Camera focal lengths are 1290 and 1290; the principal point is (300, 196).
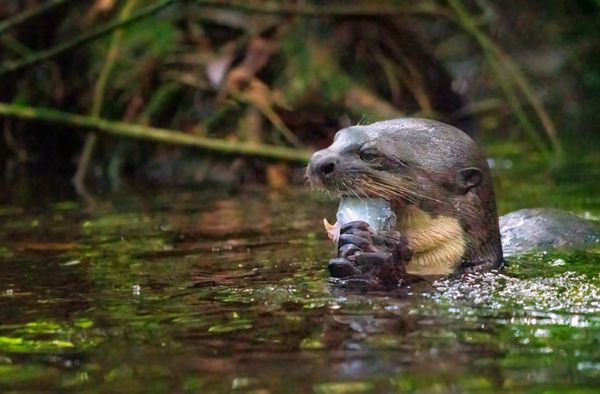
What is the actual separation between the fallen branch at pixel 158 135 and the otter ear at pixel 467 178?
11.4ft

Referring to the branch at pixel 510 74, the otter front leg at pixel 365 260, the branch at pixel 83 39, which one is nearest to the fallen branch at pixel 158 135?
the branch at pixel 83 39

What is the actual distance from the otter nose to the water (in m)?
0.32

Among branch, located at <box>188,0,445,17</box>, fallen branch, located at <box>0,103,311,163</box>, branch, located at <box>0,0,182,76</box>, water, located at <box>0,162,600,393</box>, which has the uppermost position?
branch, located at <box>188,0,445,17</box>

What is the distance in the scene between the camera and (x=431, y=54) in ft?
29.6

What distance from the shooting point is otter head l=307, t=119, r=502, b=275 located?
3.87 m

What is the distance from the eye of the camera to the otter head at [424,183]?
3865 millimetres

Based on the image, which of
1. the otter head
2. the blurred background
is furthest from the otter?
the blurred background

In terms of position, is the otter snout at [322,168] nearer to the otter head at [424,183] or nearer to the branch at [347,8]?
the otter head at [424,183]

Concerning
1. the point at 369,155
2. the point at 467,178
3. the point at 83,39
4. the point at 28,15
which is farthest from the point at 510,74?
the point at 369,155

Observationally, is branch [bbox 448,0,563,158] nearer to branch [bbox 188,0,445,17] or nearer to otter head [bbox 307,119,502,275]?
branch [bbox 188,0,445,17]

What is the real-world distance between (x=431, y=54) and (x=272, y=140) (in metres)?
1.61

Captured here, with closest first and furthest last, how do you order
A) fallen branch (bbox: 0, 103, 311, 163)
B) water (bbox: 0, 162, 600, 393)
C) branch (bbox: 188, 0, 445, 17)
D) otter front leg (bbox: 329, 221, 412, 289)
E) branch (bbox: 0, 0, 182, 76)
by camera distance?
1. water (bbox: 0, 162, 600, 393)
2. otter front leg (bbox: 329, 221, 412, 289)
3. branch (bbox: 0, 0, 182, 76)
4. fallen branch (bbox: 0, 103, 311, 163)
5. branch (bbox: 188, 0, 445, 17)

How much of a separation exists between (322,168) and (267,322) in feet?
2.70

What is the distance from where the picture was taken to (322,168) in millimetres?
3812
